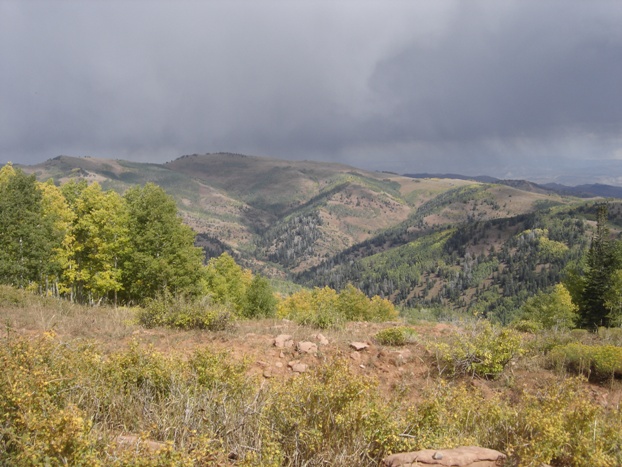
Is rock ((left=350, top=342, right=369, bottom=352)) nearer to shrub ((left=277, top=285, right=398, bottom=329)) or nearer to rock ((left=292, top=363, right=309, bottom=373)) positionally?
rock ((left=292, top=363, right=309, bottom=373))

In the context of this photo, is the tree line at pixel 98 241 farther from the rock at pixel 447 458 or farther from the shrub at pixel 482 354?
the rock at pixel 447 458

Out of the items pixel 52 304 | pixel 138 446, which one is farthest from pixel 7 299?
pixel 138 446

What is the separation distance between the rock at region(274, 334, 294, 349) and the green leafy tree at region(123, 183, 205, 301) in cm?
1515

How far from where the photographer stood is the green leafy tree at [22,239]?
25.0 meters

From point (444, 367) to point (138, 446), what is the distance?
8.96 meters

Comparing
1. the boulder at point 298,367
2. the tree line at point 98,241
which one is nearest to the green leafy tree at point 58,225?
the tree line at point 98,241

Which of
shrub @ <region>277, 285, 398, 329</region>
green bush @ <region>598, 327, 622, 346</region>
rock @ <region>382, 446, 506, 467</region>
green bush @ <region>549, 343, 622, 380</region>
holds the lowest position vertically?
shrub @ <region>277, 285, 398, 329</region>

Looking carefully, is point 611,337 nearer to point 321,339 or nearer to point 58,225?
point 321,339

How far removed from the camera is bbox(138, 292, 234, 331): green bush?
12797mm

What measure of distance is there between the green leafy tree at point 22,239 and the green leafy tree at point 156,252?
18.1 feet

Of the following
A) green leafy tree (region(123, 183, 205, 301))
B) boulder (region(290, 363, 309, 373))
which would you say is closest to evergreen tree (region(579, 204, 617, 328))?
boulder (region(290, 363, 309, 373))

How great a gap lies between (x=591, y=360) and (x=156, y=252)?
995 inches

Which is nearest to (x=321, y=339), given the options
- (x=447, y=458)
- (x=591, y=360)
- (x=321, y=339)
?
(x=321, y=339)

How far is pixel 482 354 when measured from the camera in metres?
10.2
